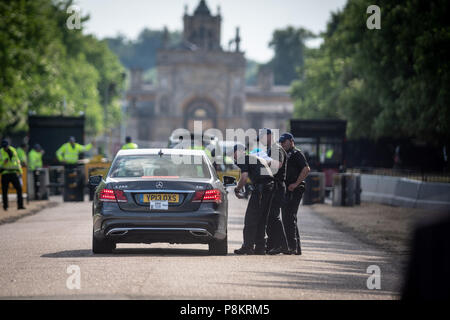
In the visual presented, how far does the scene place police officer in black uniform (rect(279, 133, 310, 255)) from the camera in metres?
13.5

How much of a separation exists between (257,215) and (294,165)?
0.97 meters

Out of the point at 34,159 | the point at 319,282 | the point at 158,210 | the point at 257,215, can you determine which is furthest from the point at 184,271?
the point at 34,159

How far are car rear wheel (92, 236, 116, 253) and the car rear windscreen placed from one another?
0.85 m

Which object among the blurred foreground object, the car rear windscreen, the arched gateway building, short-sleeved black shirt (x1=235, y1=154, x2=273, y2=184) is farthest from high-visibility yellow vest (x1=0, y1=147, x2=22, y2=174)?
the arched gateway building

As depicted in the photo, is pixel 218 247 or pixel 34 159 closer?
pixel 218 247

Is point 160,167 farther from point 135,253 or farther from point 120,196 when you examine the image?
point 135,253

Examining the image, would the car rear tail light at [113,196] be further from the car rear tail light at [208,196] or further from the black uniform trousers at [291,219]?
the black uniform trousers at [291,219]

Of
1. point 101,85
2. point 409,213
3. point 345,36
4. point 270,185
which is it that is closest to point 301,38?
point 101,85

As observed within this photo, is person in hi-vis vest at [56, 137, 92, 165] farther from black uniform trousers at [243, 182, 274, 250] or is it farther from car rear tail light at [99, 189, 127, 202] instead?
car rear tail light at [99, 189, 127, 202]

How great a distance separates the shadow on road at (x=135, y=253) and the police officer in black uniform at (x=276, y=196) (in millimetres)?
963

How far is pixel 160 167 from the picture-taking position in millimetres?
12469

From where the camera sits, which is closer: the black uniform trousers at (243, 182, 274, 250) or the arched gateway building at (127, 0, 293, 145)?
the black uniform trousers at (243, 182, 274, 250)

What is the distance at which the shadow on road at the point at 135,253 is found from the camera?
1241 centimetres

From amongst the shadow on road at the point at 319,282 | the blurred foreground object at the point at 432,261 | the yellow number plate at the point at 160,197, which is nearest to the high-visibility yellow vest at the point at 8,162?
the yellow number plate at the point at 160,197
